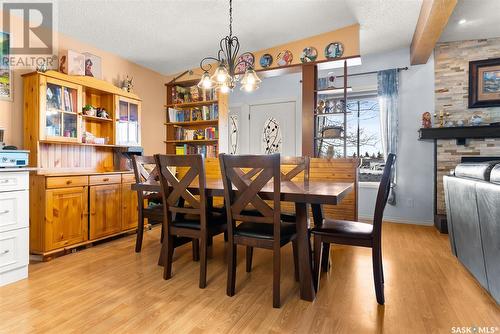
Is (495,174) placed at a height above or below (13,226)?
above

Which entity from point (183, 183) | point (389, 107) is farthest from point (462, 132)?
point (183, 183)

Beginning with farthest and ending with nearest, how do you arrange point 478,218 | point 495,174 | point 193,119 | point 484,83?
1. point 193,119
2. point 484,83
3. point 478,218
4. point 495,174

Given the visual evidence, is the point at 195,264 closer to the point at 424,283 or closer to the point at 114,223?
the point at 114,223

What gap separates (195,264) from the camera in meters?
2.48

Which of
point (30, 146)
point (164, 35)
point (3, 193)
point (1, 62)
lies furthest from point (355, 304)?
point (1, 62)

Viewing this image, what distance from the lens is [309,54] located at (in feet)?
12.2

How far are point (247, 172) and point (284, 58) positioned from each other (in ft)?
6.15

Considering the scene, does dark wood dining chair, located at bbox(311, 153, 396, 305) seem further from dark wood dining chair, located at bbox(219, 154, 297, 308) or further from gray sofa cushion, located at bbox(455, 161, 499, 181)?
gray sofa cushion, located at bbox(455, 161, 499, 181)

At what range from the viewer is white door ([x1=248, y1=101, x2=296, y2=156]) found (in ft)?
16.9

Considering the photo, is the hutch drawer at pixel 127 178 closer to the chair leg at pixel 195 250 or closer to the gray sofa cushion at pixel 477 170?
the chair leg at pixel 195 250

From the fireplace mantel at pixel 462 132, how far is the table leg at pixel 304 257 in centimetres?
320

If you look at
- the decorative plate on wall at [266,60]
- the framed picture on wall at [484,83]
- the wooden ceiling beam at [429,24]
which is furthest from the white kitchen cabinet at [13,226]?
the framed picture on wall at [484,83]

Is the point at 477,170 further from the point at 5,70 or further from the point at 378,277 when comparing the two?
the point at 5,70

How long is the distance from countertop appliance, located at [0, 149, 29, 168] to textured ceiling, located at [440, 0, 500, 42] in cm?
467
